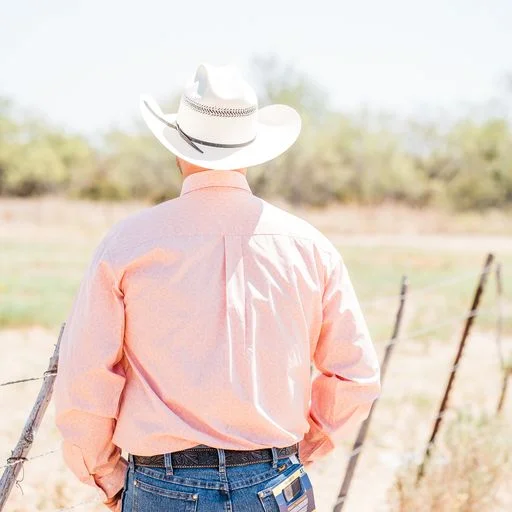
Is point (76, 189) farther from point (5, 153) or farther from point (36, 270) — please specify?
point (36, 270)

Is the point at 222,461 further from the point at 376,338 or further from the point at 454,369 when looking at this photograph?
the point at 376,338

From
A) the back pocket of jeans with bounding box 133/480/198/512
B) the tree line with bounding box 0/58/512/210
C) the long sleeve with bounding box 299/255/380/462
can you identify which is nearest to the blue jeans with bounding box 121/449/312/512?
the back pocket of jeans with bounding box 133/480/198/512

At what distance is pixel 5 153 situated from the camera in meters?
49.8

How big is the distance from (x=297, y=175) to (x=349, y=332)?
38891 mm

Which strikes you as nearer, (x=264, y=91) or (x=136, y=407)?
(x=136, y=407)

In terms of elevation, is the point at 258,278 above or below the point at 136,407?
above

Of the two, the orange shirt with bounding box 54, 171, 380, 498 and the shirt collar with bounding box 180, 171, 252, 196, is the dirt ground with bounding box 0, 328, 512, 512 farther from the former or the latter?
the shirt collar with bounding box 180, 171, 252, 196

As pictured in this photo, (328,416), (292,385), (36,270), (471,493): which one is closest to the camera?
(292,385)

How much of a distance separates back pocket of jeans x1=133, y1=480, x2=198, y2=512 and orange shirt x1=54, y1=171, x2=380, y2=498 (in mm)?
81

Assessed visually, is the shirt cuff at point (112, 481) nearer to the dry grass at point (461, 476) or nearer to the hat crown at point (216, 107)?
the hat crown at point (216, 107)

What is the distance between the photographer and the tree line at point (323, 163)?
133 ft

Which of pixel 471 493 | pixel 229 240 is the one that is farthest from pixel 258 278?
pixel 471 493

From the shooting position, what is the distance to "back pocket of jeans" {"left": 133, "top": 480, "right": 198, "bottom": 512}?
172cm

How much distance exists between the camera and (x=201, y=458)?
1.75 metres
